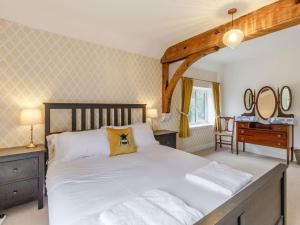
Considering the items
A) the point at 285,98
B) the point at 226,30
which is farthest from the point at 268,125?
the point at 226,30

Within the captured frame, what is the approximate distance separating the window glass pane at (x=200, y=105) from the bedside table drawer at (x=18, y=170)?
161 inches

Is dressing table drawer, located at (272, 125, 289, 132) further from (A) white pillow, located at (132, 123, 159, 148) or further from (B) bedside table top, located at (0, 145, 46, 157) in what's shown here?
(B) bedside table top, located at (0, 145, 46, 157)

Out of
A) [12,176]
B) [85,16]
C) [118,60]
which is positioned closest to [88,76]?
[118,60]

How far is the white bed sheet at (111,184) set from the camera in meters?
Answer: 1.11

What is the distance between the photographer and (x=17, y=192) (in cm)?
203

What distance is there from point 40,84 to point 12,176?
121 cm

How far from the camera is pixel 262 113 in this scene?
4355mm

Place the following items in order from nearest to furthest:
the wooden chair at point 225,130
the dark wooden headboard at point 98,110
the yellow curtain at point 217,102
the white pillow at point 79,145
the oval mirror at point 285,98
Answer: the white pillow at point 79,145 → the dark wooden headboard at point 98,110 → the oval mirror at point 285,98 → the wooden chair at point 225,130 → the yellow curtain at point 217,102

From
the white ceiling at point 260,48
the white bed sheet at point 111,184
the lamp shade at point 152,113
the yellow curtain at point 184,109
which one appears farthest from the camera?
the yellow curtain at point 184,109

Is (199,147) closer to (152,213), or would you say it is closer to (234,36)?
(234,36)

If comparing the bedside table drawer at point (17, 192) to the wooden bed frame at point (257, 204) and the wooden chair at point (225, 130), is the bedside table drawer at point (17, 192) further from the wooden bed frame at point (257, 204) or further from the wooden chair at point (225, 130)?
the wooden chair at point (225, 130)

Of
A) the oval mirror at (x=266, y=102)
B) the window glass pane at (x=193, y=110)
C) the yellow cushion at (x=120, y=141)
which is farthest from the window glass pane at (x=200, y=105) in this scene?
the yellow cushion at (x=120, y=141)

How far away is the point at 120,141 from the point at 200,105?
3.37 meters

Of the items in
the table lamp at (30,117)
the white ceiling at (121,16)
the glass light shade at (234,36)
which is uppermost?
the white ceiling at (121,16)
